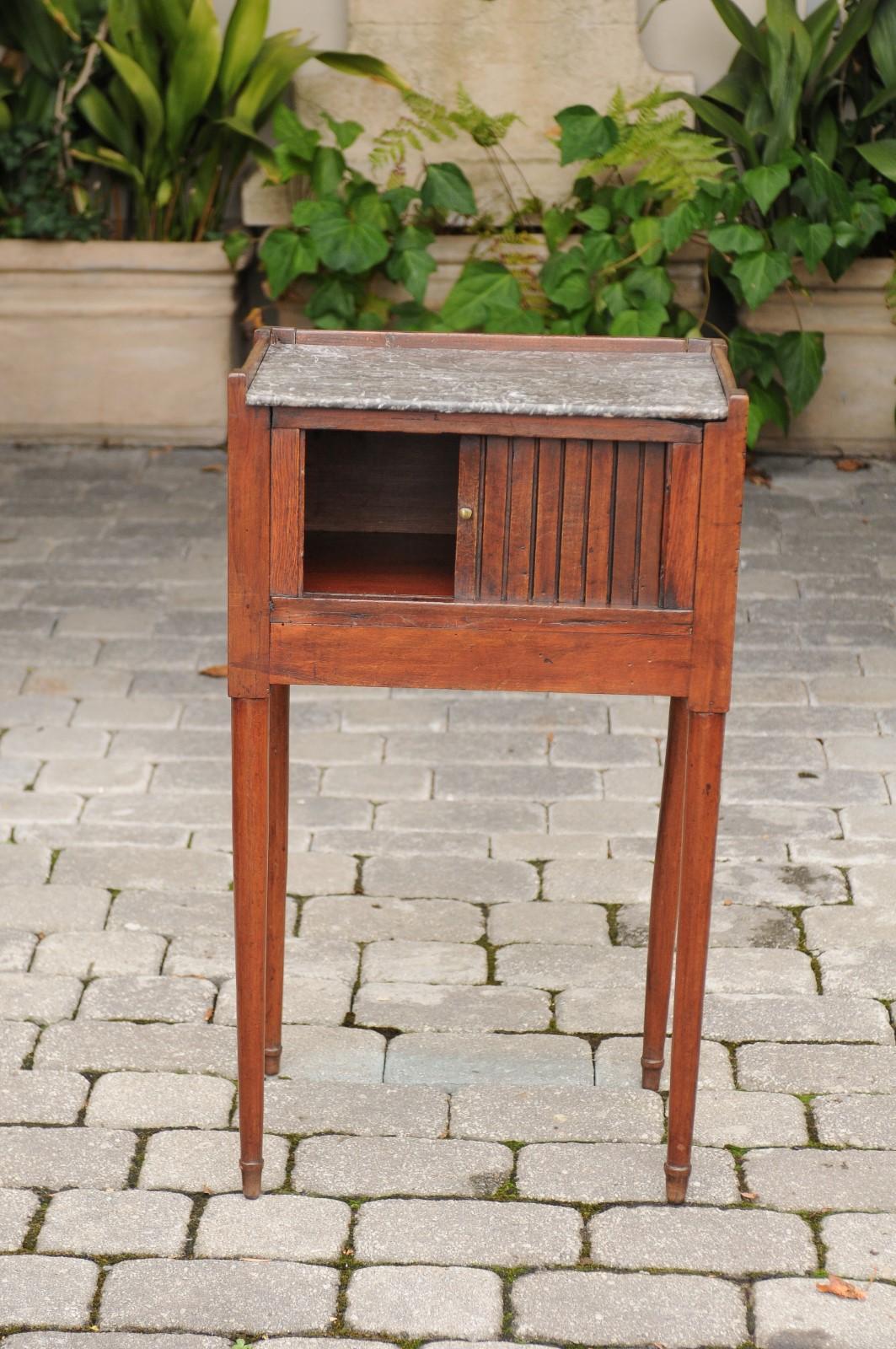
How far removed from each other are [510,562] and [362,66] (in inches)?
173

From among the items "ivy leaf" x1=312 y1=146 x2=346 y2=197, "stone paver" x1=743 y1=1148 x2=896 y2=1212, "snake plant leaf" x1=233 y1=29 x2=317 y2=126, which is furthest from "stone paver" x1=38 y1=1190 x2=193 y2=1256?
"snake plant leaf" x1=233 y1=29 x2=317 y2=126

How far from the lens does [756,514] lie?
561 centimetres

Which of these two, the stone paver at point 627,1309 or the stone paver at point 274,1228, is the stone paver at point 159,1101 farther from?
the stone paver at point 627,1309

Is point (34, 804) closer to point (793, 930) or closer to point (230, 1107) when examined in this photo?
point (230, 1107)

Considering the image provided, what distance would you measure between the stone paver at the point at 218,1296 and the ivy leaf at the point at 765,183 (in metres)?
4.15

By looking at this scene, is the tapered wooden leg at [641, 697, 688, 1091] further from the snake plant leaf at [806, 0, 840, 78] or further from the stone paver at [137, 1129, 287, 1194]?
the snake plant leaf at [806, 0, 840, 78]

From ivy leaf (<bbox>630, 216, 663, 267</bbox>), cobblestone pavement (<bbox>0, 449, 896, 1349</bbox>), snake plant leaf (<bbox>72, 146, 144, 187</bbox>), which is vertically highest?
snake plant leaf (<bbox>72, 146, 144, 187</bbox>)

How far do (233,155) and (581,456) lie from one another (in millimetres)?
4537

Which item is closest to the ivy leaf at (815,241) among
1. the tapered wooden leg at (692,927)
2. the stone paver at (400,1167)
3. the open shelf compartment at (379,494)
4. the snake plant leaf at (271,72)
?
the snake plant leaf at (271,72)

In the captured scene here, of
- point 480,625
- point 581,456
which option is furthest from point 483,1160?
point 581,456

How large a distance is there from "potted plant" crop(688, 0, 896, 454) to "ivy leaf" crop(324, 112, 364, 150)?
1.19 metres

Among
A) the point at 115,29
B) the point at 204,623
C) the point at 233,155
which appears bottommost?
the point at 204,623

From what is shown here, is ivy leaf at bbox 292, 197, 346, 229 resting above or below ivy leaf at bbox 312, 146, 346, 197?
below

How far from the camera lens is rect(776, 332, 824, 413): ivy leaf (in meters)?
5.75
